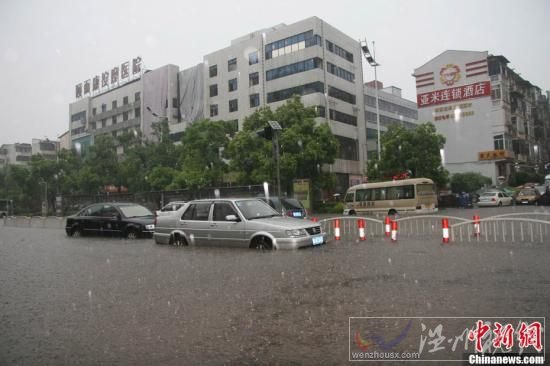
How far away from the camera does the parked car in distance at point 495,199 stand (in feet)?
109

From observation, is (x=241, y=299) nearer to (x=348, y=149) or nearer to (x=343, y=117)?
(x=343, y=117)

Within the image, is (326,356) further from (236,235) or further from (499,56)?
(499,56)

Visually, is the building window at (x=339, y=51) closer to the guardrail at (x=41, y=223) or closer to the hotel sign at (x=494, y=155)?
the hotel sign at (x=494, y=155)

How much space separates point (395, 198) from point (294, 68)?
75.4 ft

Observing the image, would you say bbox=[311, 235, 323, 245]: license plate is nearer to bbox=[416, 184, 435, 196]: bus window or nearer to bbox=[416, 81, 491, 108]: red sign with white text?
bbox=[416, 184, 435, 196]: bus window

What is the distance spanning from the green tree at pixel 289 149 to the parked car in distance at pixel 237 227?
19607mm

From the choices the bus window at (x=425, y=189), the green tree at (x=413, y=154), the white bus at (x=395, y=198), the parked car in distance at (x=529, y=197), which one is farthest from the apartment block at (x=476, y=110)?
the white bus at (x=395, y=198)

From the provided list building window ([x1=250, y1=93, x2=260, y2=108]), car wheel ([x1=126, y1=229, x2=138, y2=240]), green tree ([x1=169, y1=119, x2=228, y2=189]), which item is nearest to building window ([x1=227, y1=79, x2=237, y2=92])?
building window ([x1=250, y1=93, x2=260, y2=108])

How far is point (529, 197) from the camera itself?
108 feet

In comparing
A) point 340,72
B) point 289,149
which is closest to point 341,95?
point 340,72

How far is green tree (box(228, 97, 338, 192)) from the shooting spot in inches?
1254

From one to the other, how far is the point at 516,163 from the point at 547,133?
19569mm

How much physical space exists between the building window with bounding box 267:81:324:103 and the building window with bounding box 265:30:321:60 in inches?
164

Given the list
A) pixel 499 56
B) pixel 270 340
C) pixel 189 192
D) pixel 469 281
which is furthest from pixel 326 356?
pixel 499 56
